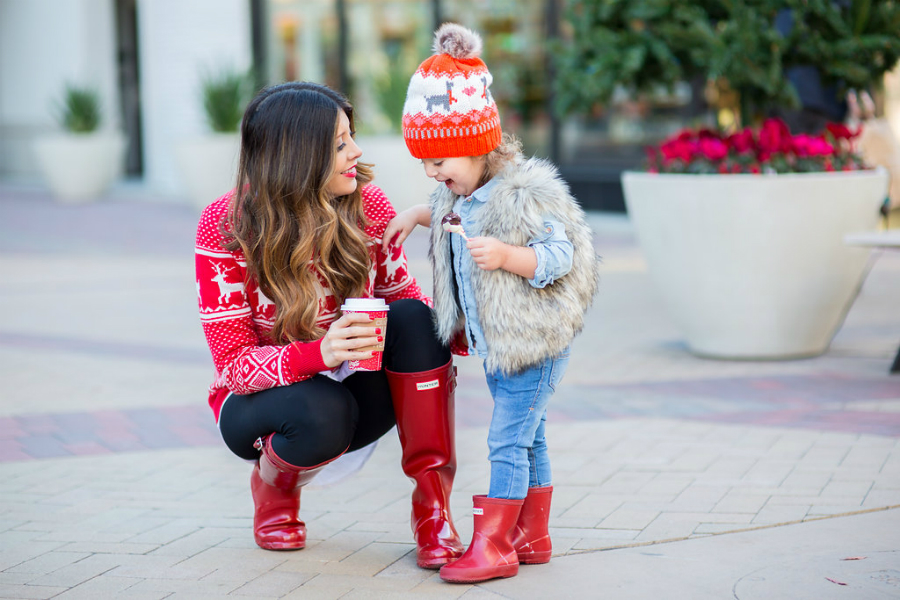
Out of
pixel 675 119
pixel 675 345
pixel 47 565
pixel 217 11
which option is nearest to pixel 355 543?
pixel 47 565

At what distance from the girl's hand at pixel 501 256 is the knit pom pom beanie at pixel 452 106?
0.26m

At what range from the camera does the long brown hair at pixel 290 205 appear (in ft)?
8.84

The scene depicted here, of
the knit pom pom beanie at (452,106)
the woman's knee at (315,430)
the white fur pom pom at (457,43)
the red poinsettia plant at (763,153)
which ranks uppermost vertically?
the white fur pom pom at (457,43)

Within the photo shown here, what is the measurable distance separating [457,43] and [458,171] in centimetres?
30

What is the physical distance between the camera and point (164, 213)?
42.9 ft

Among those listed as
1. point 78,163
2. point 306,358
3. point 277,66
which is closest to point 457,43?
point 306,358

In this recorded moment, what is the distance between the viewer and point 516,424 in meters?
2.58

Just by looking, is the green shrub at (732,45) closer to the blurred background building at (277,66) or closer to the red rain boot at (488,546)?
the red rain boot at (488,546)

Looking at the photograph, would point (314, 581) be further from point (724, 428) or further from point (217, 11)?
point (217, 11)

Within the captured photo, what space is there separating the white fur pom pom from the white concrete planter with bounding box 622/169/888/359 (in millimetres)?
2545

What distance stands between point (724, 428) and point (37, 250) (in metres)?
7.65

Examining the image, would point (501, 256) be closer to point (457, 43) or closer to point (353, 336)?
point (353, 336)

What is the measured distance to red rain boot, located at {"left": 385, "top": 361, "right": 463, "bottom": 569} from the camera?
8.88 ft

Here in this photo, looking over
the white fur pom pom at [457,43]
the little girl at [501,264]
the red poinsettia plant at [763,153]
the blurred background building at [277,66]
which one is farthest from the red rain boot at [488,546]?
the blurred background building at [277,66]
